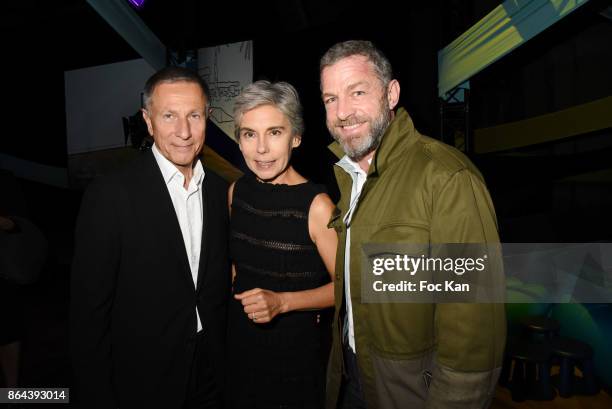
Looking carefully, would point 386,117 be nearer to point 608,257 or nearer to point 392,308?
point 392,308

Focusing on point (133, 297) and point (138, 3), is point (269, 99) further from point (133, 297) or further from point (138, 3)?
point (138, 3)

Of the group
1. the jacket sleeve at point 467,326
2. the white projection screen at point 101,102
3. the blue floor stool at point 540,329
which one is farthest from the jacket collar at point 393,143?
the white projection screen at point 101,102

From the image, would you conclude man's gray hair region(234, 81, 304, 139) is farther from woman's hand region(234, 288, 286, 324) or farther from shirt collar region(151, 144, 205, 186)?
woman's hand region(234, 288, 286, 324)

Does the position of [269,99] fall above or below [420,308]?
above

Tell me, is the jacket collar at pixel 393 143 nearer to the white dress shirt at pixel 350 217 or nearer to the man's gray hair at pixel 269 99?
the white dress shirt at pixel 350 217

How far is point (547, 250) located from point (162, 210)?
174 inches

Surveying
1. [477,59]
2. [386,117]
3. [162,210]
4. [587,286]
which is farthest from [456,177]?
[477,59]

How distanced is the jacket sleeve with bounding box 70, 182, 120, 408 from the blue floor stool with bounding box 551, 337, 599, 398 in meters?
3.62

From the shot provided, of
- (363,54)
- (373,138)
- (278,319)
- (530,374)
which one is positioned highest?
(363,54)

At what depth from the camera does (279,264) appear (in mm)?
1724

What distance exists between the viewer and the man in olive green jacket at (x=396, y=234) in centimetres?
117

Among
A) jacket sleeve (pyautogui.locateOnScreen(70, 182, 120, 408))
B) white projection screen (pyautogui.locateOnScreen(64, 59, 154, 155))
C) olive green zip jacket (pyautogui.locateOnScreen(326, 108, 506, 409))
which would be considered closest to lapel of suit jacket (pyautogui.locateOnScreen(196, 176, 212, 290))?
jacket sleeve (pyautogui.locateOnScreen(70, 182, 120, 408))

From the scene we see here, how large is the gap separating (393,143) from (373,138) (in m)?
0.13
